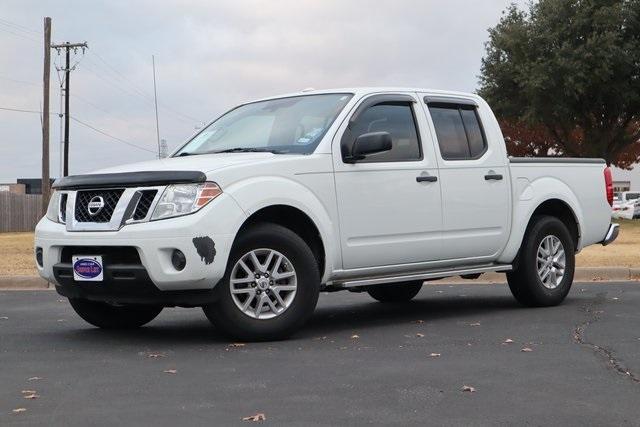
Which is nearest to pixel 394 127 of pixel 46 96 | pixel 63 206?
pixel 63 206

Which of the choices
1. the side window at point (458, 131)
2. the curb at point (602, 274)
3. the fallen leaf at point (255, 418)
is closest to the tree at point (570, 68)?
the curb at point (602, 274)

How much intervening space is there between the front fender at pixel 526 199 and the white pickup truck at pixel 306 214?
13 mm

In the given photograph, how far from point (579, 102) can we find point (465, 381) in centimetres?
3566

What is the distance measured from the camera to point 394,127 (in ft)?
27.7

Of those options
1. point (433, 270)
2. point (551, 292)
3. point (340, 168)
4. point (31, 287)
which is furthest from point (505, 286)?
point (31, 287)

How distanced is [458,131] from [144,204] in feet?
10.5

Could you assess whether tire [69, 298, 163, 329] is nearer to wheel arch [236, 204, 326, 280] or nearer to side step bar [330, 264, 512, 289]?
wheel arch [236, 204, 326, 280]

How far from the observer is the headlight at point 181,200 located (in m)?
6.94

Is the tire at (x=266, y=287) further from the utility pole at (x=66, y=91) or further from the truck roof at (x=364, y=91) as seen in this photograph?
the utility pole at (x=66, y=91)

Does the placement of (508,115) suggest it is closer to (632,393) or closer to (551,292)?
(551,292)

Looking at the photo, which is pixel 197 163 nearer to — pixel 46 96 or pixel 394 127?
pixel 394 127

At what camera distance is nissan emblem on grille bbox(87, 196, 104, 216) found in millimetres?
7180

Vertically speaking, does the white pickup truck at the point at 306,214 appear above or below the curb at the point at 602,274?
above

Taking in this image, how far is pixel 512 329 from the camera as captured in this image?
798 cm
